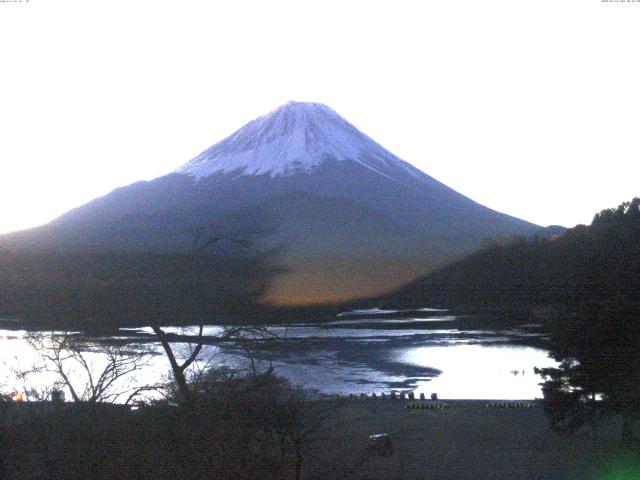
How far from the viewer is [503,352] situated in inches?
455

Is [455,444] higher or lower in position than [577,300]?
lower

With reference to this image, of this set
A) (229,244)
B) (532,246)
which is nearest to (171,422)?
(229,244)

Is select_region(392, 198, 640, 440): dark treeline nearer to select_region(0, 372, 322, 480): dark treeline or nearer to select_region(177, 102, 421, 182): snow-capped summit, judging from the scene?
select_region(0, 372, 322, 480): dark treeline

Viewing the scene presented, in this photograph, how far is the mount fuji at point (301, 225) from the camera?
17.7ft

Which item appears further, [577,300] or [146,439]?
[577,300]

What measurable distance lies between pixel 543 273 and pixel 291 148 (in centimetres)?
3069

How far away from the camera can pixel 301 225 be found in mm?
9500

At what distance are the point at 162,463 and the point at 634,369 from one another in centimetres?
530

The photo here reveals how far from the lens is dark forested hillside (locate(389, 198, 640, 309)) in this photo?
895 centimetres

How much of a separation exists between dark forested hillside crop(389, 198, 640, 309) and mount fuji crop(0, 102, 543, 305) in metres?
0.47

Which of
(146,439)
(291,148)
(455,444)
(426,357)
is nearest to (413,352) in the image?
(426,357)

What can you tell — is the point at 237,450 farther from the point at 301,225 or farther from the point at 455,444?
the point at 301,225

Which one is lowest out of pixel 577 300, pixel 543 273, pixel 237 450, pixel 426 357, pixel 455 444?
pixel 455 444

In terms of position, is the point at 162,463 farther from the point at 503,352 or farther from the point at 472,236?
the point at 472,236
